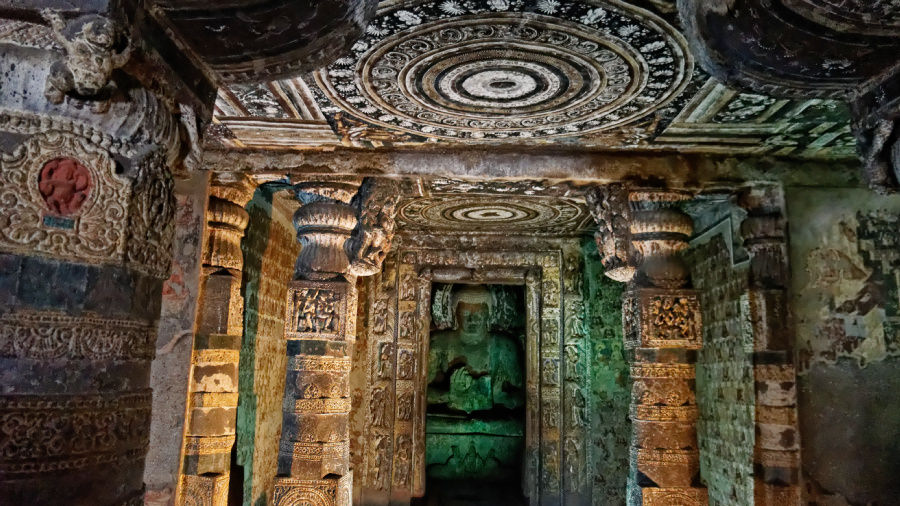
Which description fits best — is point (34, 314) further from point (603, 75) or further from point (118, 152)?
point (603, 75)

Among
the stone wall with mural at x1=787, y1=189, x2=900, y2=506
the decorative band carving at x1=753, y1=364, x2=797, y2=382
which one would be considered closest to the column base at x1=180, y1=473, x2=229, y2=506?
the decorative band carving at x1=753, y1=364, x2=797, y2=382

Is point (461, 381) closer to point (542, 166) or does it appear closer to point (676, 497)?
point (676, 497)

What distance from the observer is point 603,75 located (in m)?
3.80

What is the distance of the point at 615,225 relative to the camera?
5590mm

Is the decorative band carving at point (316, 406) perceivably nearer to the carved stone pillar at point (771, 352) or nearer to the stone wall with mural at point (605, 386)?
the carved stone pillar at point (771, 352)

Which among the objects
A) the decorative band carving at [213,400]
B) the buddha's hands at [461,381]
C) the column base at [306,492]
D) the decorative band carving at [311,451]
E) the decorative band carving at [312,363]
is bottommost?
the column base at [306,492]

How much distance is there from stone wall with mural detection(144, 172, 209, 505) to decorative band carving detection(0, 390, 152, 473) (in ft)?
10.1

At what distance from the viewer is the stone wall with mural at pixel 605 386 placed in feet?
28.4

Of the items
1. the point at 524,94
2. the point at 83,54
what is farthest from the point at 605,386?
the point at 83,54

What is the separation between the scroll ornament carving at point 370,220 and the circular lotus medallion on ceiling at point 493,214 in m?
1.08

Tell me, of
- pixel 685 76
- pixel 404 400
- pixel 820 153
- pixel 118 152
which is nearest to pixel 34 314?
pixel 118 152

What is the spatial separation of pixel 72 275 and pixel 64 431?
0.52m

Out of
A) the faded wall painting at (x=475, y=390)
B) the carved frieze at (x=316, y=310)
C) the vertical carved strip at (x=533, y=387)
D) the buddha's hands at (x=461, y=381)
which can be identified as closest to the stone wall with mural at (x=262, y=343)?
the carved frieze at (x=316, y=310)

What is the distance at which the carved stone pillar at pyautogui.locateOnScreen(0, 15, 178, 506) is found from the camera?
76.2 inches
